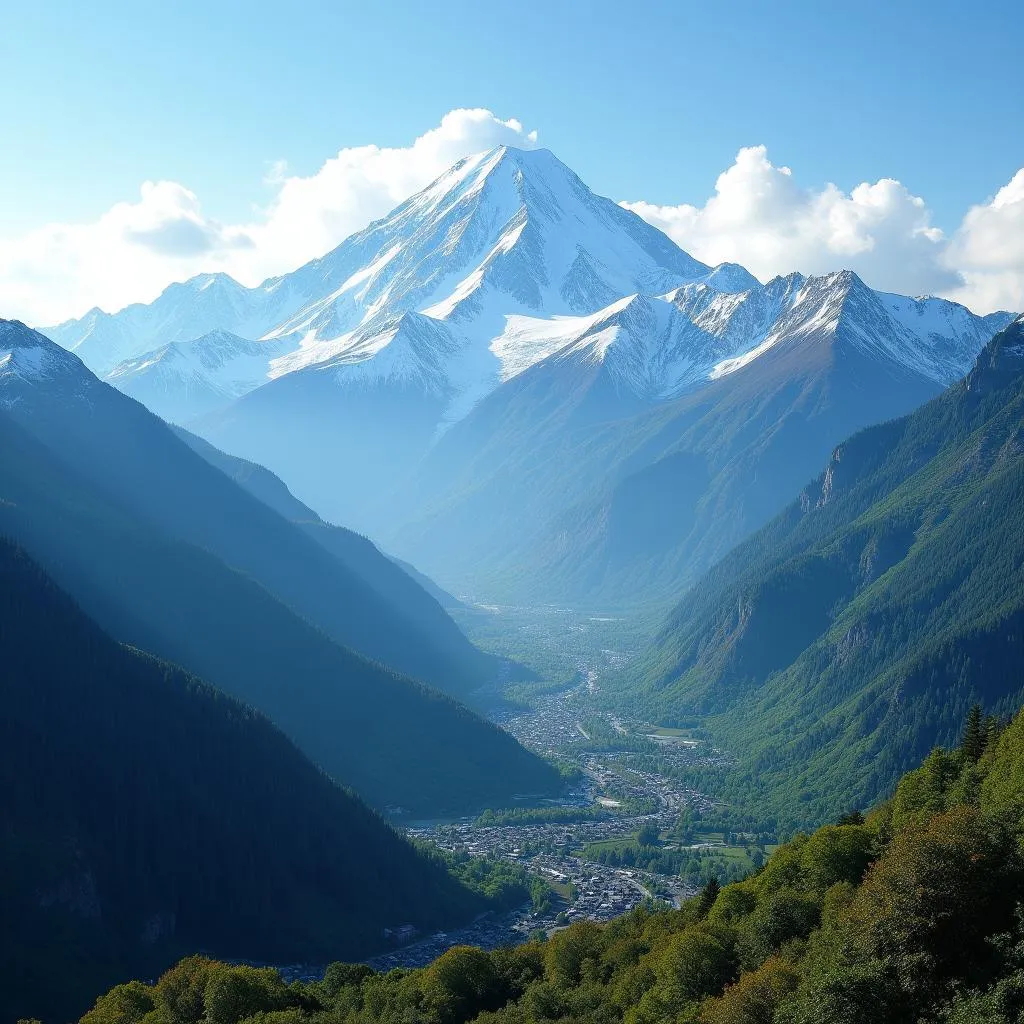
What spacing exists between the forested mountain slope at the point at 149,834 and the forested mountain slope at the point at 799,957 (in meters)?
36.4

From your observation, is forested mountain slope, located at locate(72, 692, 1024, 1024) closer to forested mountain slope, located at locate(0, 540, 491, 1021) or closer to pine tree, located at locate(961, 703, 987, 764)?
pine tree, located at locate(961, 703, 987, 764)

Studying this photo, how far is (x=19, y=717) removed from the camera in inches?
6393

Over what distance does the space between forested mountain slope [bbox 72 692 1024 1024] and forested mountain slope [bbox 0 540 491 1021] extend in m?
36.4

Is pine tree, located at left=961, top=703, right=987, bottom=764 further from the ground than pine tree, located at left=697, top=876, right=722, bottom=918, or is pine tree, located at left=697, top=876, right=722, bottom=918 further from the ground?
pine tree, located at left=961, top=703, right=987, bottom=764

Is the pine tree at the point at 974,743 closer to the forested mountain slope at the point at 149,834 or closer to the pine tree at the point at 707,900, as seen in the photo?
the pine tree at the point at 707,900

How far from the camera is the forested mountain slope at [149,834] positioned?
14188 cm

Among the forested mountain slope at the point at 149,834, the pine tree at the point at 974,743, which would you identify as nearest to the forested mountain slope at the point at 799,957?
the pine tree at the point at 974,743

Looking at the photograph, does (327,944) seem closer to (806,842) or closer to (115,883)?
(115,883)

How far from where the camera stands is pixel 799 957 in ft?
252

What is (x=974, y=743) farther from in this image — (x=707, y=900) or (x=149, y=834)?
(x=149, y=834)

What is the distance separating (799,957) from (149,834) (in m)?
110

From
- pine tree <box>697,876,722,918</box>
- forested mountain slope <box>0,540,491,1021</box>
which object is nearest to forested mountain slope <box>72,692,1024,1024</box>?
pine tree <box>697,876,722,918</box>

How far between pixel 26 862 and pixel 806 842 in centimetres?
9270

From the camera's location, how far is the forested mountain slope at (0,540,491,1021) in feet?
465
